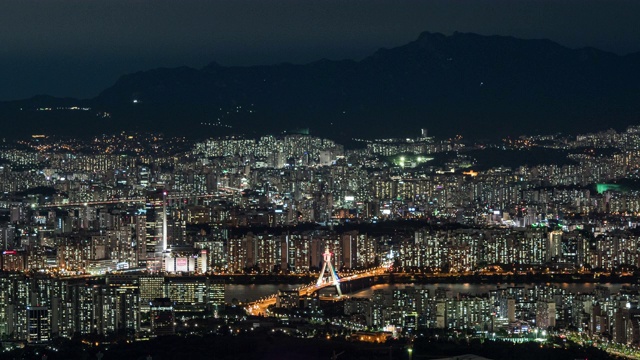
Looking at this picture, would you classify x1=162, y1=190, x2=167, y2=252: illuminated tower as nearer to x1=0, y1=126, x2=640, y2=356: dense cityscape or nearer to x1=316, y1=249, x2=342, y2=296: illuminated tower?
x1=0, y1=126, x2=640, y2=356: dense cityscape

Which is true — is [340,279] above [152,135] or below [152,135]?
below

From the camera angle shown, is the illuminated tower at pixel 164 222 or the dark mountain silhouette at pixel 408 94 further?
the dark mountain silhouette at pixel 408 94

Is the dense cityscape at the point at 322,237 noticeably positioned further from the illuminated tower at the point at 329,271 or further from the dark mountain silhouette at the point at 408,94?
the dark mountain silhouette at the point at 408,94

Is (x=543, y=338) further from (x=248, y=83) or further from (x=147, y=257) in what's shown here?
(x=248, y=83)

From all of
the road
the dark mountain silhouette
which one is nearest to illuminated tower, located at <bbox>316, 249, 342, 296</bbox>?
the road

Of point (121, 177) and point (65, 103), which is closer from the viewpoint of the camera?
point (121, 177)

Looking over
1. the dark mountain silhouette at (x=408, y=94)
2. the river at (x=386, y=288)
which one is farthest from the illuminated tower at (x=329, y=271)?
the dark mountain silhouette at (x=408, y=94)

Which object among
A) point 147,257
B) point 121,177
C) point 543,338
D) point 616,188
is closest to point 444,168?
point 616,188
